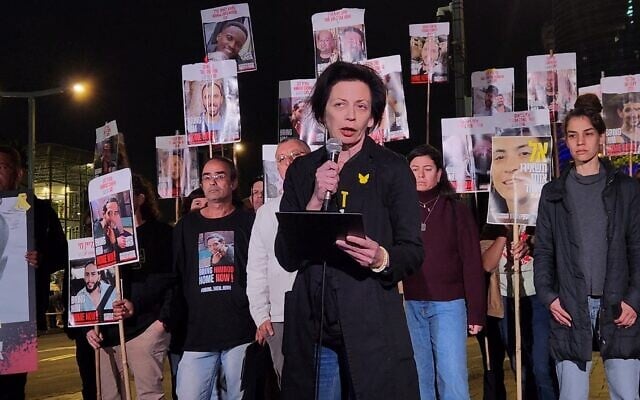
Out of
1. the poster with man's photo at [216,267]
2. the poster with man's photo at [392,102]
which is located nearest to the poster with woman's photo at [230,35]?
the poster with man's photo at [392,102]

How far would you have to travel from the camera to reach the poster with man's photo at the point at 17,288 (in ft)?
16.1

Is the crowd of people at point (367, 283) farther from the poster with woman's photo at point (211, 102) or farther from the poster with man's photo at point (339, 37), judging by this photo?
the poster with man's photo at point (339, 37)

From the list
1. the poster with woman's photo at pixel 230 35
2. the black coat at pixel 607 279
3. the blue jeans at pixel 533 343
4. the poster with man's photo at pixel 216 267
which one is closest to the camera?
the black coat at pixel 607 279

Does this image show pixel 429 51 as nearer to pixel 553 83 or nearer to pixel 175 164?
pixel 553 83

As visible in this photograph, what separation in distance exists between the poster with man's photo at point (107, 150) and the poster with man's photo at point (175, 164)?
197cm

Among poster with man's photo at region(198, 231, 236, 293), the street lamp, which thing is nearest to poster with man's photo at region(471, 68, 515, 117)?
poster with man's photo at region(198, 231, 236, 293)

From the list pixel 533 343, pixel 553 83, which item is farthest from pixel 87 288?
pixel 553 83

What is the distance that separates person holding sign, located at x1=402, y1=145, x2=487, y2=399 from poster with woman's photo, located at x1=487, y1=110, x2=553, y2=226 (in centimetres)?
45

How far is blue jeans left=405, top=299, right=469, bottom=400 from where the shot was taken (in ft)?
16.6

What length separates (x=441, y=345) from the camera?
16.7 feet

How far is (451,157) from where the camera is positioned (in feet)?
→ 22.4

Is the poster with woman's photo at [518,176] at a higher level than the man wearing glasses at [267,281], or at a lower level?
higher

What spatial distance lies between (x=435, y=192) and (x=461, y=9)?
23.7 feet

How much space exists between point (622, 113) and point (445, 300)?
A: 3736mm
